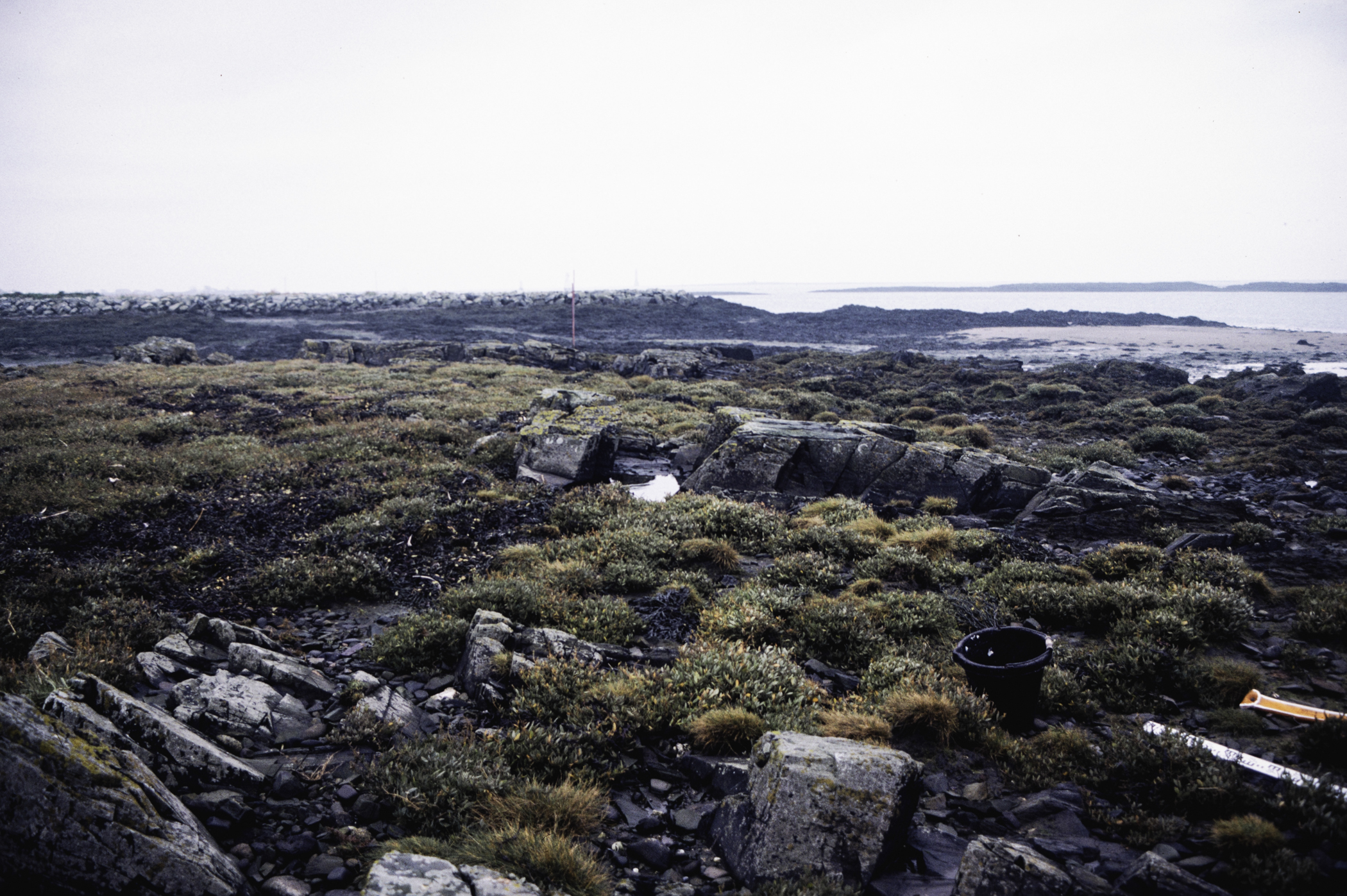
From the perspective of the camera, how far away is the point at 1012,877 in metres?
3.88

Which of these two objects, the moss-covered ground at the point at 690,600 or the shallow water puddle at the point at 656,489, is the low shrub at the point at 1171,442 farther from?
the shallow water puddle at the point at 656,489

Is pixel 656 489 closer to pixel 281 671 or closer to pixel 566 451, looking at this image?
pixel 566 451

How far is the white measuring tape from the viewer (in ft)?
15.9

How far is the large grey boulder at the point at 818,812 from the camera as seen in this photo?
432 cm

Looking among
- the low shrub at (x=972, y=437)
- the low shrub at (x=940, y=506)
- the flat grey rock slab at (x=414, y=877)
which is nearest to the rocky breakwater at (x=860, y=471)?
the low shrub at (x=940, y=506)

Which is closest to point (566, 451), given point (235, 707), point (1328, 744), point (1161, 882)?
point (235, 707)

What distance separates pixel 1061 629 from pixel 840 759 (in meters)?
5.92

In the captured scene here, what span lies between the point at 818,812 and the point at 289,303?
100858mm

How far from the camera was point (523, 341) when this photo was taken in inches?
2165

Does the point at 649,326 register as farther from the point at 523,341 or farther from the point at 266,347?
the point at 266,347

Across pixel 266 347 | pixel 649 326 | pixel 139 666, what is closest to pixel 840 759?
pixel 139 666

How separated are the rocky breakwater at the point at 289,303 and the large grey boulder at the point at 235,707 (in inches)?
3332

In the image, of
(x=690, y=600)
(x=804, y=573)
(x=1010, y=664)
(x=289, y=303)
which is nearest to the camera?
(x=1010, y=664)

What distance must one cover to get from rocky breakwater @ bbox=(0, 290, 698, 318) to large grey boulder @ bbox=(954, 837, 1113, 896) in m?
89.0
